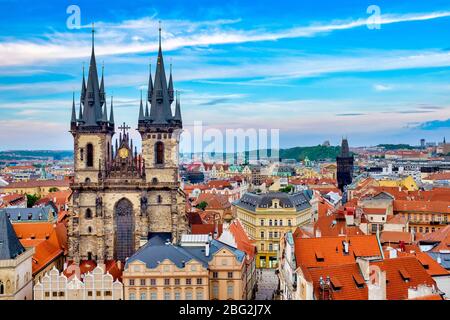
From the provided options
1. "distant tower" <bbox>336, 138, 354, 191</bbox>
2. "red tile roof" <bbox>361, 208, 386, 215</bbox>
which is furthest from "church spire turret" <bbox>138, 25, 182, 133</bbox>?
"distant tower" <bbox>336, 138, 354, 191</bbox>

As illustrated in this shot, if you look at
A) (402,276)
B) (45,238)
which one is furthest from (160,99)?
(402,276)

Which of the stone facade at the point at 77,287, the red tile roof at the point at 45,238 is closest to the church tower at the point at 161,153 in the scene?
the red tile roof at the point at 45,238

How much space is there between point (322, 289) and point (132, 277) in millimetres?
13185

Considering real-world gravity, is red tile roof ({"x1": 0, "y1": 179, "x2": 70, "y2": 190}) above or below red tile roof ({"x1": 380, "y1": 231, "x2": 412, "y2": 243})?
above

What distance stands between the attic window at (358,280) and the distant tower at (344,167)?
7530cm

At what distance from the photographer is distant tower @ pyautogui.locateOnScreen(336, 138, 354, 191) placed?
101 m

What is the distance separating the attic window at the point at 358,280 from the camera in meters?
22.9

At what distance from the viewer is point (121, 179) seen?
143ft

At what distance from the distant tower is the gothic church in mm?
58655

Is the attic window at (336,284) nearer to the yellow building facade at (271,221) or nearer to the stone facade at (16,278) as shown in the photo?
the stone facade at (16,278)

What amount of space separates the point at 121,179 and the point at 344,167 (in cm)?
6797

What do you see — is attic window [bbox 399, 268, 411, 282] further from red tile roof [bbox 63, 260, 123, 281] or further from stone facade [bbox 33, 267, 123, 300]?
red tile roof [bbox 63, 260, 123, 281]
